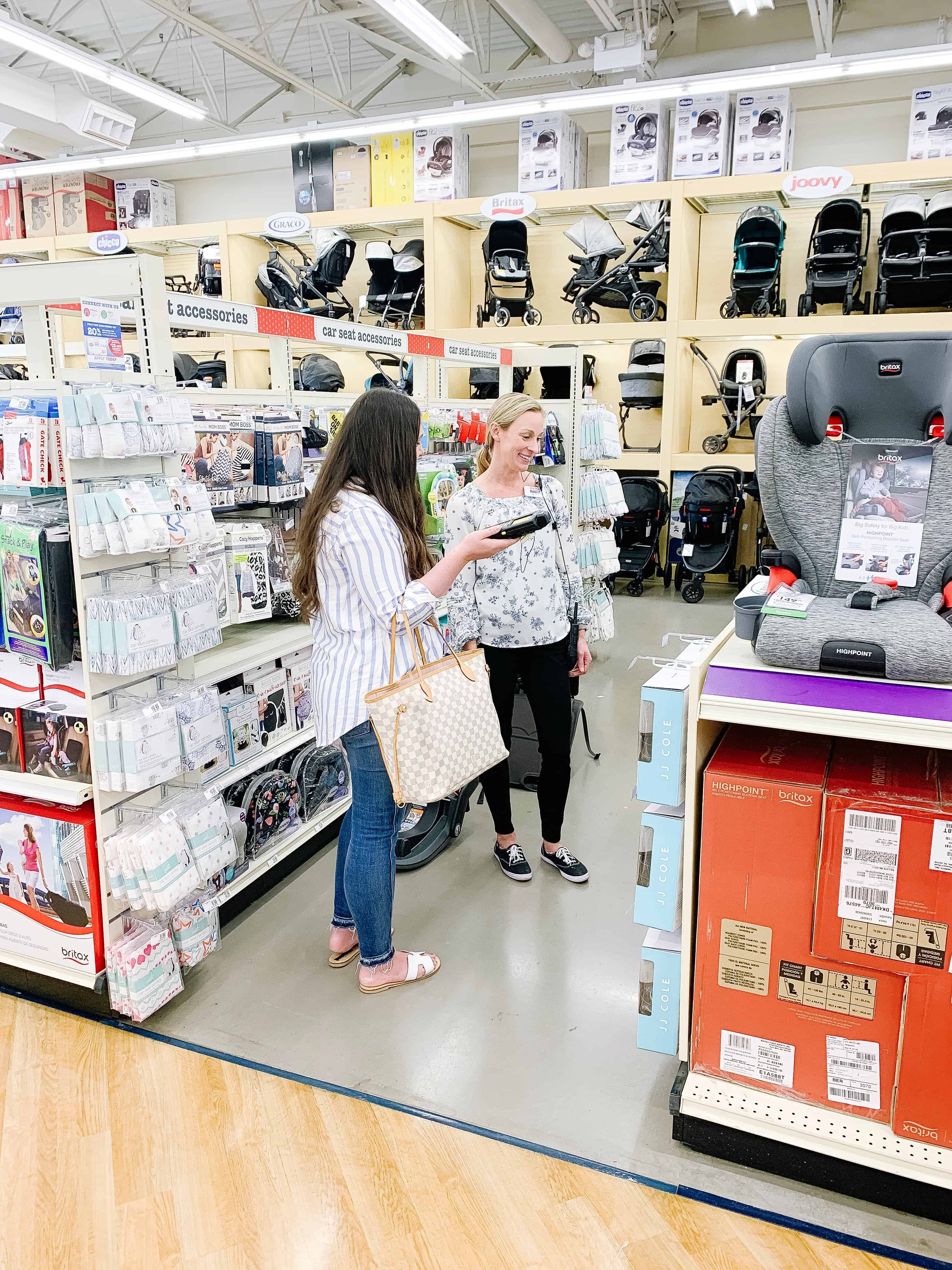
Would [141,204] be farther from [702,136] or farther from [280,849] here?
[280,849]

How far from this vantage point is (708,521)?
7.52 meters

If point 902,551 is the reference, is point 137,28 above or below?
above

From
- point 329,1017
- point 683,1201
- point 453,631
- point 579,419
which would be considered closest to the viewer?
point 683,1201

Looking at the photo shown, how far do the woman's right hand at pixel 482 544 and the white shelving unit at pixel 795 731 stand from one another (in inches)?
21.4

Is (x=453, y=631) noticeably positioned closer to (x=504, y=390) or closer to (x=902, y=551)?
(x=902, y=551)

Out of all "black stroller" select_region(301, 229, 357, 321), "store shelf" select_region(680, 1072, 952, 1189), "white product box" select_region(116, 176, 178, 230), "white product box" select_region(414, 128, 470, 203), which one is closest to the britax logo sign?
"white product box" select_region(414, 128, 470, 203)

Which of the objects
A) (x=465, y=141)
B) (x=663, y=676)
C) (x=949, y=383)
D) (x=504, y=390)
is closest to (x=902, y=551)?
(x=949, y=383)

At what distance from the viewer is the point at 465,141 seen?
9273 mm

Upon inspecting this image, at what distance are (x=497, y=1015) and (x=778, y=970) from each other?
2.81 ft

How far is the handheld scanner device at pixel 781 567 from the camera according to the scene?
80.8 inches

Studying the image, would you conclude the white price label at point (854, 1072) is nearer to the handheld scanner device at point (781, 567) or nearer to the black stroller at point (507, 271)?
the handheld scanner device at point (781, 567)

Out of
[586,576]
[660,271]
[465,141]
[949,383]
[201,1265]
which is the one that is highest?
[465,141]

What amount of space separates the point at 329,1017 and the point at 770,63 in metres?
9.89

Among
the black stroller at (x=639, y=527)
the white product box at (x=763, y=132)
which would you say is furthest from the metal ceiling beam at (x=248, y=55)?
the black stroller at (x=639, y=527)
